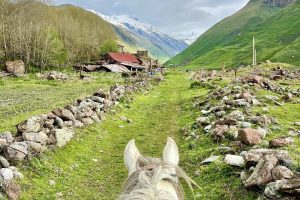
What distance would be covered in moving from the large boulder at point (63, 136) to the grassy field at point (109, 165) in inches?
8.3

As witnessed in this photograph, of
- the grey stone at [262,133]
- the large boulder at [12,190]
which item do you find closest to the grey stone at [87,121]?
the large boulder at [12,190]

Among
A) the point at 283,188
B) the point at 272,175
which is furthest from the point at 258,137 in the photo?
the point at 283,188

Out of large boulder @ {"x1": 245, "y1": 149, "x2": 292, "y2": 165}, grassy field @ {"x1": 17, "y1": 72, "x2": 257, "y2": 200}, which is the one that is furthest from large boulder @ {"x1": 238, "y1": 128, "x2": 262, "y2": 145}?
large boulder @ {"x1": 245, "y1": 149, "x2": 292, "y2": 165}

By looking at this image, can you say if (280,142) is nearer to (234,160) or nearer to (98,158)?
(234,160)

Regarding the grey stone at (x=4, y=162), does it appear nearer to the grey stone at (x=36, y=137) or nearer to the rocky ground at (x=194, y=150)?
the rocky ground at (x=194, y=150)

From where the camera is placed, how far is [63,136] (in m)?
14.2

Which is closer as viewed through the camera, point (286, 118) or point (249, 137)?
point (249, 137)

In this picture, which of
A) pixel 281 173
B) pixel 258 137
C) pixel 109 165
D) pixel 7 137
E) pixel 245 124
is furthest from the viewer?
pixel 245 124

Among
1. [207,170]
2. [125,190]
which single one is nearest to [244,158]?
[207,170]

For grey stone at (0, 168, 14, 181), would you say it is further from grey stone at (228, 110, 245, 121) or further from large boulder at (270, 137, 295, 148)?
grey stone at (228, 110, 245, 121)

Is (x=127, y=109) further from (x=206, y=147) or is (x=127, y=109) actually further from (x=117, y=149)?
(x=206, y=147)

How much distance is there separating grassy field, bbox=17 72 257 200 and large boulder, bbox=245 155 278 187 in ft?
1.04

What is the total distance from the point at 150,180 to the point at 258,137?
30.0ft

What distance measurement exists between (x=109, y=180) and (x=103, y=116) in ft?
27.0
